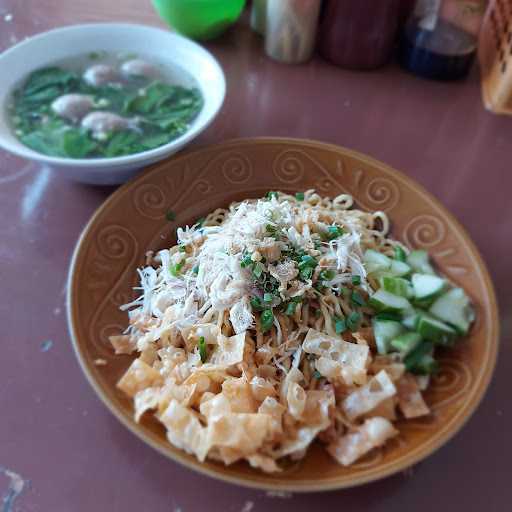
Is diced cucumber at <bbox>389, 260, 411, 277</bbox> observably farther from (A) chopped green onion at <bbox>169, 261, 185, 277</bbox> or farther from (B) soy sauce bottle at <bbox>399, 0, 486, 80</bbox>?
(B) soy sauce bottle at <bbox>399, 0, 486, 80</bbox>

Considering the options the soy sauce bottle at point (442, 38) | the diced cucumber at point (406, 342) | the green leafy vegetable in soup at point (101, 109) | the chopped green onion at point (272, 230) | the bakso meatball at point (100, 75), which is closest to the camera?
the diced cucumber at point (406, 342)

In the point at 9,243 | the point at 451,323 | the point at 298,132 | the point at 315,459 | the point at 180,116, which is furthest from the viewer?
the point at 298,132

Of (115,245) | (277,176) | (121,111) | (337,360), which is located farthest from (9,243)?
(337,360)

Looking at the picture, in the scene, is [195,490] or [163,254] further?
[163,254]

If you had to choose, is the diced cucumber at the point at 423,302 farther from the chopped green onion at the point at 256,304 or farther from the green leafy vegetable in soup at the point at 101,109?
the green leafy vegetable in soup at the point at 101,109

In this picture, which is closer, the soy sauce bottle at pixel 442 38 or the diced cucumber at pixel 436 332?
the diced cucumber at pixel 436 332

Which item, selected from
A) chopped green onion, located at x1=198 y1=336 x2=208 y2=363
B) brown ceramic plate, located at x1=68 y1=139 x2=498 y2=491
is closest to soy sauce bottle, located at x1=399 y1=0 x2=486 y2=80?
brown ceramic plate, located at x1=68 y1=139 x2=498 y2=491

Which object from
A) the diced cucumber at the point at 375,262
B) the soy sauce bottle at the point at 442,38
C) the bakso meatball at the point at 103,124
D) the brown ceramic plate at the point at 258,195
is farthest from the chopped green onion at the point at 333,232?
the soy sauce bottle at the point at 442,38

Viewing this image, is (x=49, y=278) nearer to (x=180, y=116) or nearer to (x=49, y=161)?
(x=49, y=161)
